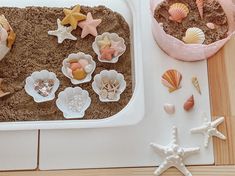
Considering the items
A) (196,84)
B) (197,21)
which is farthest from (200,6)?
(196,84)

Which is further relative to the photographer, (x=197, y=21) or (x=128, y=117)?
(x=197, y=21)

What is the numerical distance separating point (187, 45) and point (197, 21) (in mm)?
93

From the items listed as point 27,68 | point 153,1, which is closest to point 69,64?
point 27,68

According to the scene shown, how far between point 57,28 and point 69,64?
8 cm

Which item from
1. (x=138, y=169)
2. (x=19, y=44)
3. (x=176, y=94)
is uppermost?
(x=19, y=44)

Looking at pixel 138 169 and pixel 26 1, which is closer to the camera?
pixel 138 169

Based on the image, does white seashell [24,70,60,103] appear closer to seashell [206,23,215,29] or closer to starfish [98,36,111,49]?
starfish [98,36,111,49]

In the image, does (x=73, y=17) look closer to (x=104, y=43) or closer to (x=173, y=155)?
(x=104, y=43)

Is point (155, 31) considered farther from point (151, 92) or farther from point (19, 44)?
point (19, 44)

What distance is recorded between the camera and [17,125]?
779 millimetres

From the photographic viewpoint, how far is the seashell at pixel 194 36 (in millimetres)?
877

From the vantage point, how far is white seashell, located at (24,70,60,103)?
84cm

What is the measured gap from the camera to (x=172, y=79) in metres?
0.86

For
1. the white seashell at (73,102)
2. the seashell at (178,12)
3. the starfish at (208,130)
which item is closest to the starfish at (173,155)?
the starfish at (208,130)
